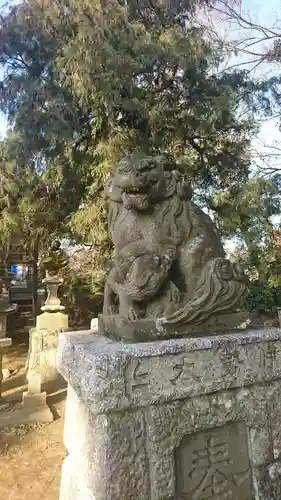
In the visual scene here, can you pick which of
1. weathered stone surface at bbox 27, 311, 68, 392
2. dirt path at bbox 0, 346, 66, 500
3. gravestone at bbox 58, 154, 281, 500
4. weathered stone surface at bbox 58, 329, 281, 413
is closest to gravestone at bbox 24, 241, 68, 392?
weathered stone surface at bbox 27, 311, 68, 392

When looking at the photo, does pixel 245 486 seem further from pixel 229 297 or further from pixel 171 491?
pixel 229 297

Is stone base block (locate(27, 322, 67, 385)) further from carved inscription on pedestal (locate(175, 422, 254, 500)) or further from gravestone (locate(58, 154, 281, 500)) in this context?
carved inscription on pedestal (locate(175, 422, 254, 500))

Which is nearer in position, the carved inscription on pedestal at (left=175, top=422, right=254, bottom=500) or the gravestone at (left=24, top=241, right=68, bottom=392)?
the carved inscription on pedestal at (left=175, top=422, right=254, bottom=500)

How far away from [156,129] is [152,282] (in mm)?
3889

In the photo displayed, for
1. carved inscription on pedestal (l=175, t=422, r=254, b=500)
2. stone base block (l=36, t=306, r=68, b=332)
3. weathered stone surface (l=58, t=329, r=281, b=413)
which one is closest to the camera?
weathered stone surface (l=58, t=329, r=281, b=413)

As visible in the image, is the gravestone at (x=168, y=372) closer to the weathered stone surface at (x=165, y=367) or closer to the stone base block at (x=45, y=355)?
the weathered stone surface at (x=165, y=367)

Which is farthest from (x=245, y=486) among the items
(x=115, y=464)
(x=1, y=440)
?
(x=1, y=440)

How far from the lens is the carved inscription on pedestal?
1.67 m

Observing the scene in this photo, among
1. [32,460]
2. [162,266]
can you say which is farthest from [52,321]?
[162,266]

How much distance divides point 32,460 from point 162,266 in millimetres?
2293

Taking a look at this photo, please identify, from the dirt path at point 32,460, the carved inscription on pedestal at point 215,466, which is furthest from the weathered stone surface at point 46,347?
the carved inscription on pedestal at point 215,466

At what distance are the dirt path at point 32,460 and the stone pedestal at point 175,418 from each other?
2.80ft

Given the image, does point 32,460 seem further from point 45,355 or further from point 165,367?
point 45,355

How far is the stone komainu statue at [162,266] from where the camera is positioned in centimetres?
173
